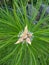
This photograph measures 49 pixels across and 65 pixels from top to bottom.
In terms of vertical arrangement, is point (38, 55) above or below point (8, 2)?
below

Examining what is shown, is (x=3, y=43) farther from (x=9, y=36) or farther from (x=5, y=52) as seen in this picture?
(x=5, y=52)

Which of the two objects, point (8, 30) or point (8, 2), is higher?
point (8, 2)

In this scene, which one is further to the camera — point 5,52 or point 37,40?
point 5,52

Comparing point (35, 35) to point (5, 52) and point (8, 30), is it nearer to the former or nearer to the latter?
point (8, 30)

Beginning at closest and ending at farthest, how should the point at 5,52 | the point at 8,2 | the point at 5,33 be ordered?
the point at 5,33 → the point at 5,52 → the point at 8,2

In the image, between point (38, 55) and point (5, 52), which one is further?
point (5, 52)

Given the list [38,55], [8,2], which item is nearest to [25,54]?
[38,55]

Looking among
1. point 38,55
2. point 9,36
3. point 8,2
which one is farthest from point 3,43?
point 8,2

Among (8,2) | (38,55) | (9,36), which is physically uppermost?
(8,2)

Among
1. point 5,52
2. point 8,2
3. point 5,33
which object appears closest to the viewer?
point 5,33
